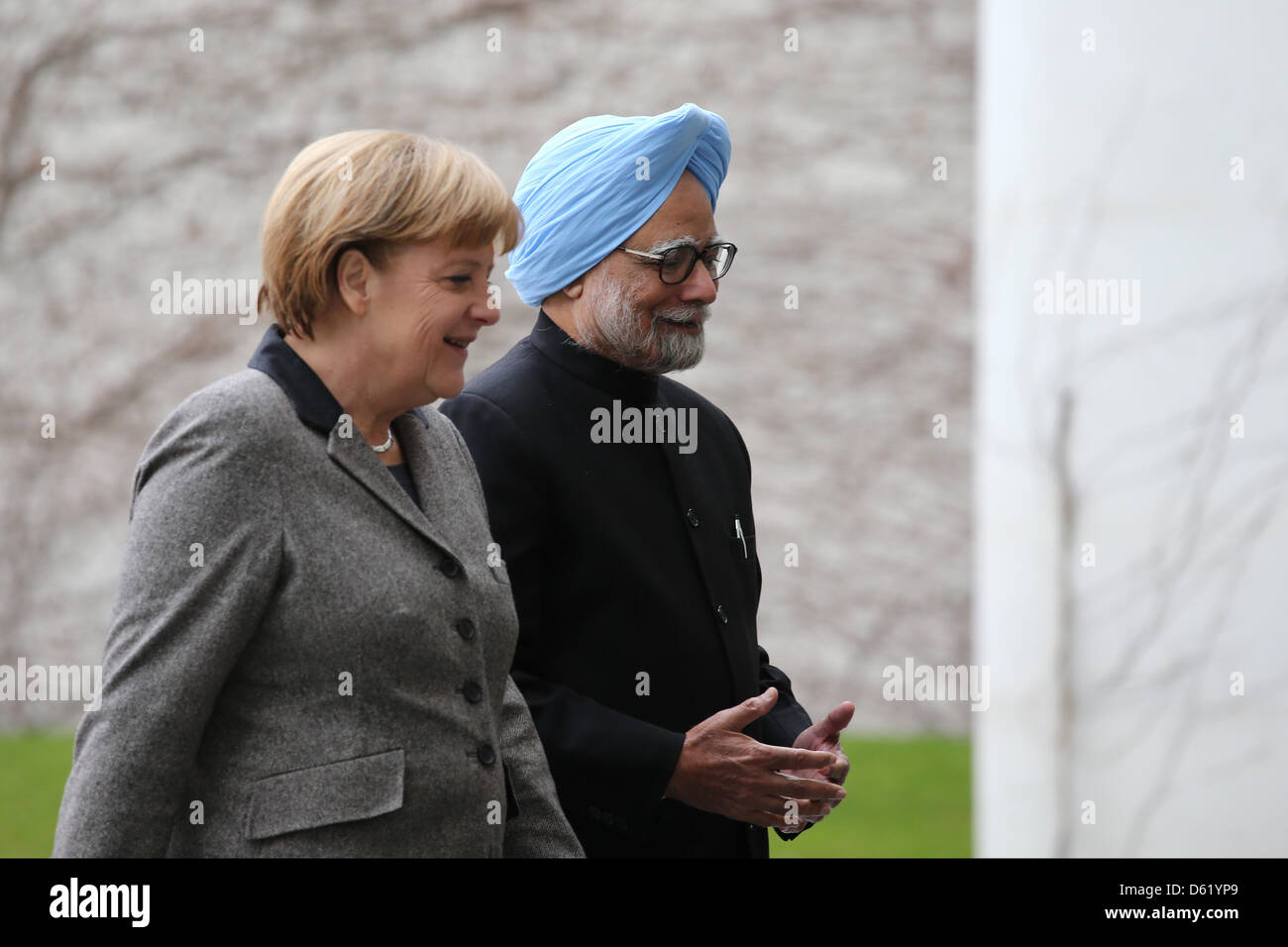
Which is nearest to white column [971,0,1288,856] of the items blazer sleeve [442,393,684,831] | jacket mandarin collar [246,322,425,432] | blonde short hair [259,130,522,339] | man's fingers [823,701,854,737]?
man's fingers [823,701,854,737]

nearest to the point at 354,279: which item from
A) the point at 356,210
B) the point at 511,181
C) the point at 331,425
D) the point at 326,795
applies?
the point at 356,210

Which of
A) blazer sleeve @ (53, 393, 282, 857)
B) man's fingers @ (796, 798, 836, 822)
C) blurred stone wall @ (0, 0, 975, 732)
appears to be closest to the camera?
blazer sleeve @ (53, 393, 282, 857)

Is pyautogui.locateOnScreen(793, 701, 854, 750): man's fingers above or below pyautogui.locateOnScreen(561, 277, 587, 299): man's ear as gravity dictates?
below

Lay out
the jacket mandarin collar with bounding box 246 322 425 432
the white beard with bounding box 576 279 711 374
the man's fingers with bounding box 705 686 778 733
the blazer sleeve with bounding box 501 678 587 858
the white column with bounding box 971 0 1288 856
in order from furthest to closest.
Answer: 1. the white column with bounding box 971 0 1288 856
2. the white beard with bounding box 576 279 711 374
3. the man's fingers with bounding box 705 686 778 733
4. the blazer sleeve with bounding box 501 678 587 858
5. the jacket mandarin collar with bounding box 246 322 425 432

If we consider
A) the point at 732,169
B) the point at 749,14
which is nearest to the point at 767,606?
the point at 732,169

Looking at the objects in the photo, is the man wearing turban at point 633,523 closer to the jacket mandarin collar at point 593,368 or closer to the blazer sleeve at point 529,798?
the jacket mandarin collar at point 593,368

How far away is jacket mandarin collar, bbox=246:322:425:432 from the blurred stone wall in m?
5.26

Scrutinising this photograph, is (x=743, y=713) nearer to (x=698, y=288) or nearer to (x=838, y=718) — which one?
(x=838, y=718)

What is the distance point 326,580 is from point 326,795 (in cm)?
26

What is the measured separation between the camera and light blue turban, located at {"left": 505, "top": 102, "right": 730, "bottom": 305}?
2.68 metres

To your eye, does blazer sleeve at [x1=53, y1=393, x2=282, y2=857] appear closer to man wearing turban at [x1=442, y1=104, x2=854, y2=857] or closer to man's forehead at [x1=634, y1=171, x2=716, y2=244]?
man wearing turban at [x1=442, y1=104, x2=854, y2=857]

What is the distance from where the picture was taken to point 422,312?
6.49 feet

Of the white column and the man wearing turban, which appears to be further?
the white column
